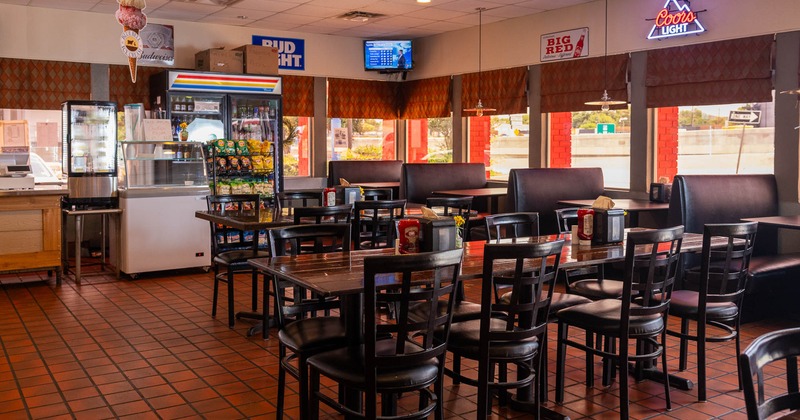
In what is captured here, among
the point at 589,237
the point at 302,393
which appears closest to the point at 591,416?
the point at 589,237

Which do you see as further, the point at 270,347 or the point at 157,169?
the point at 157,169

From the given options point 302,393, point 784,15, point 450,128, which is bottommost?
point 302,393

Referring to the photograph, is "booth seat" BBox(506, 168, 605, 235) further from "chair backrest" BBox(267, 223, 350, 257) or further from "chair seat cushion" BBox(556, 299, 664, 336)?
"chair backrest" BBox(267, 223, 350, 257)

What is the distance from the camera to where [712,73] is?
7770 millimetres

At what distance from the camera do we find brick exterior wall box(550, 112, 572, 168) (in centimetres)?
976

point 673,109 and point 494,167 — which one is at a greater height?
point 673,109

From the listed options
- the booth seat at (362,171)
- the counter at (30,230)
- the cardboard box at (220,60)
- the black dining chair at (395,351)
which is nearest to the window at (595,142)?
the booth seat at (362,171)

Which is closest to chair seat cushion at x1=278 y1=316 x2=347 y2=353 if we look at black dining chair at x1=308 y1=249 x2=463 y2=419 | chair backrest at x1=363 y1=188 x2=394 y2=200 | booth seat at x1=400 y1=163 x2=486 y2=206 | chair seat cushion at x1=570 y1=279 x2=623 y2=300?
black dining chair at x1=308 y1=249 x2=463 y2=419

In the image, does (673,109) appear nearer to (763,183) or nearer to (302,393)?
(763,183)

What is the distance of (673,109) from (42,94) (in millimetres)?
7826

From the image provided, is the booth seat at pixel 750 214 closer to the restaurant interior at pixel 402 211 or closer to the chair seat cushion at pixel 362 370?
the restaurant interior at pixel 402 211

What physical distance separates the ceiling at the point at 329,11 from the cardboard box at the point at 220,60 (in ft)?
1.64

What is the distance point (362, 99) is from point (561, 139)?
3572 mm

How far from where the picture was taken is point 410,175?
956 cm
